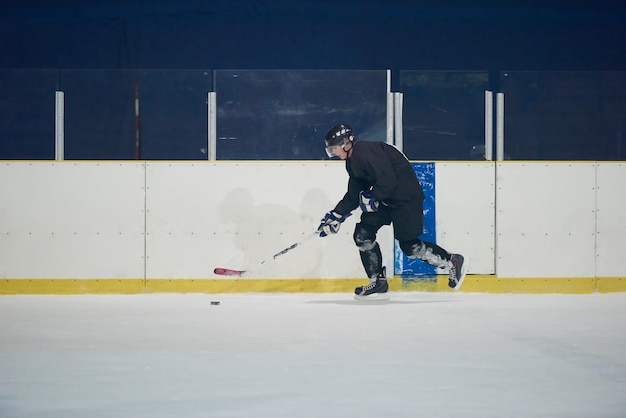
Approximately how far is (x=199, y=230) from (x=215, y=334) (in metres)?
2.59

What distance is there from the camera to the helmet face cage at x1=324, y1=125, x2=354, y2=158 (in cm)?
741

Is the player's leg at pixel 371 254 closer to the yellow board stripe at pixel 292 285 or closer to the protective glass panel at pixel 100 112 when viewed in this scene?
the yellow board stripe at pixel 292 285

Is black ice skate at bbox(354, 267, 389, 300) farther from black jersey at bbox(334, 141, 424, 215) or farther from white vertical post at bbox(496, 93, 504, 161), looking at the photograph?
white vertical post at bbox(496, 93, 504, 161)

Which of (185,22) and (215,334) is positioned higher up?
(185,22)

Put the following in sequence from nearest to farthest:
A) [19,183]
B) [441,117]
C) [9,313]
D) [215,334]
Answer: [215,334], [9,313], [19,183], [441,117]

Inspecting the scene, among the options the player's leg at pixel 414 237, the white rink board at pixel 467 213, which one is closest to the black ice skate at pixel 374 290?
the player's leg at pixel 414 237

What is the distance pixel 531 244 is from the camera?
8250 mm

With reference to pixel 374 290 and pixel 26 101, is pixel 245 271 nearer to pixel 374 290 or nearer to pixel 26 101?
pixel 374 290

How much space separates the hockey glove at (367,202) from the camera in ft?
24.6

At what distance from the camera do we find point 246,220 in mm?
8211

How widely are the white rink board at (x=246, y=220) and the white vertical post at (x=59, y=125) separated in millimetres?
628

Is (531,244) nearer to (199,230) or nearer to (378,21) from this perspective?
(199,230)

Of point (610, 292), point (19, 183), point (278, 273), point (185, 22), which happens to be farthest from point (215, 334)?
point (185, 22)

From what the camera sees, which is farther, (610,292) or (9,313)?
(610,292)
